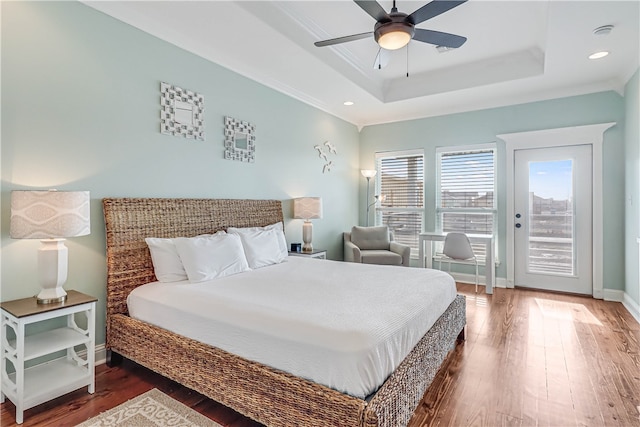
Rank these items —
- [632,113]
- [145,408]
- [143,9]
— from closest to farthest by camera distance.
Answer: [145,408] → [143,9] → [632,113]

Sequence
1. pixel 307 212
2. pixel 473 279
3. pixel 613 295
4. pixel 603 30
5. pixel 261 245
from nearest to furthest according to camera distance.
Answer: pixel 603 30 < pixel 261 245 < pixel 613 295 < pixel 307 212 < pixel 473 279

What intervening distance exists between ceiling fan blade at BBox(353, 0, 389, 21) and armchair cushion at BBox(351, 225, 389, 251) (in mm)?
3301

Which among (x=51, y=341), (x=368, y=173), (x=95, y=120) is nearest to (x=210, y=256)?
(x=51, y=341)

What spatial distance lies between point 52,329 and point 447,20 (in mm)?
4168

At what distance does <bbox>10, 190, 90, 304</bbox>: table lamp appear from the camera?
1886 mm

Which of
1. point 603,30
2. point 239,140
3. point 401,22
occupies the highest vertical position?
point 603,30

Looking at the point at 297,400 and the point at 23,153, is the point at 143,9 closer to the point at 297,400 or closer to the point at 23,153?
the point at 23,153

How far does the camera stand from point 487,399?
2021mm

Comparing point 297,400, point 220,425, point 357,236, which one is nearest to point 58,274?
point 220,425

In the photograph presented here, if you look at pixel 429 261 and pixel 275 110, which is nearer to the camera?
pixel 275 110

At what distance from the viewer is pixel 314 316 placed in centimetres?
173

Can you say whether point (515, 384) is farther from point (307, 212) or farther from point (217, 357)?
point (307, 212)

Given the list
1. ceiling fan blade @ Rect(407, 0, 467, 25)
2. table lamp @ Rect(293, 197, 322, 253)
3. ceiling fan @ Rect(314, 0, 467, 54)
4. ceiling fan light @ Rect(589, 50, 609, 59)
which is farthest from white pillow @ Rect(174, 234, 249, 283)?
ceiling fan light @ Rect(589, 50, 609, 59)

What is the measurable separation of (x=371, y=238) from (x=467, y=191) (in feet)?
5.57
